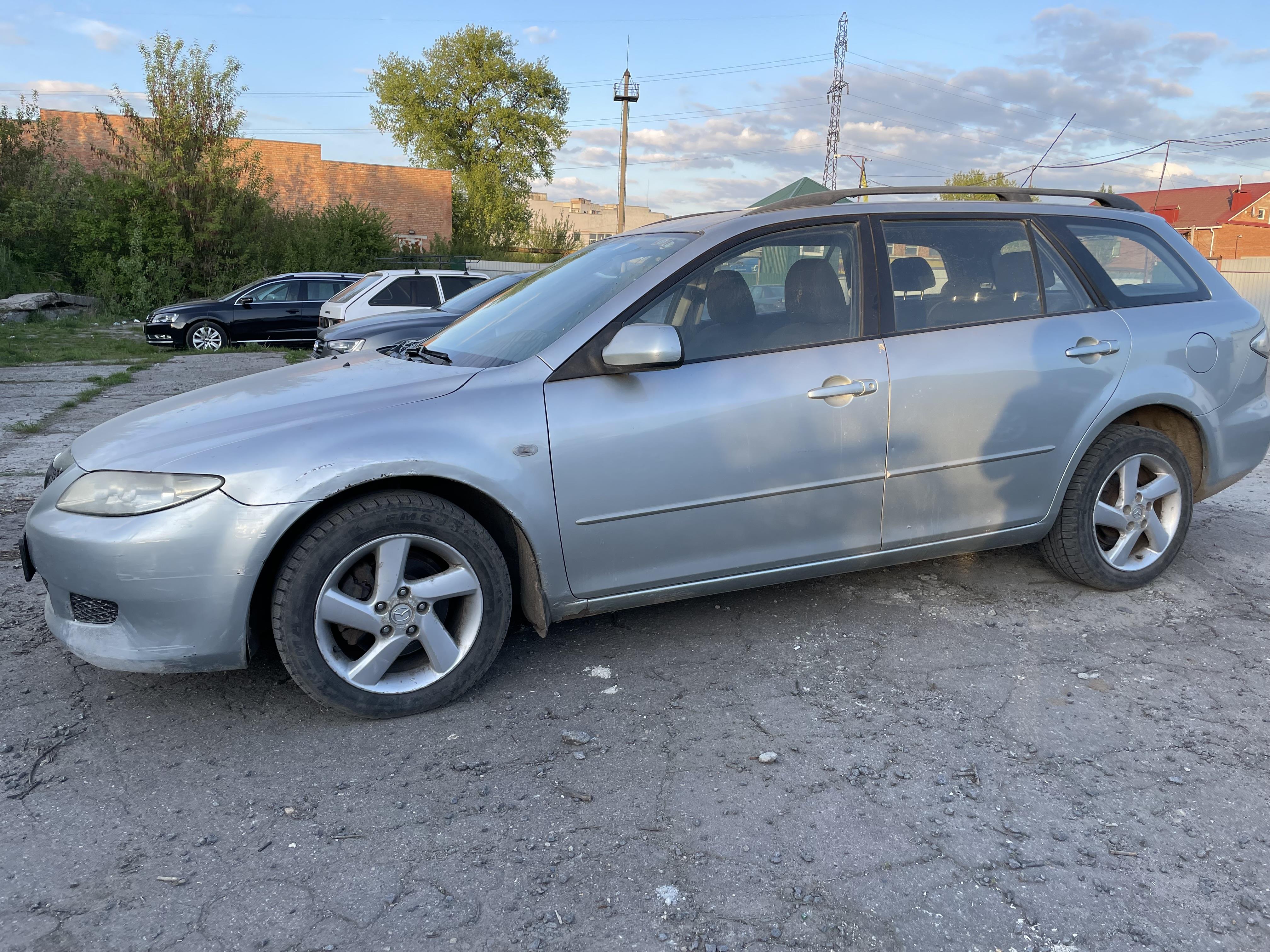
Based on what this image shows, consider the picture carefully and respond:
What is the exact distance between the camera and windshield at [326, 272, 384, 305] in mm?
12805

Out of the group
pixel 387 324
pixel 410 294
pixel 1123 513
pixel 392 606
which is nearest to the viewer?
pixel 392 606

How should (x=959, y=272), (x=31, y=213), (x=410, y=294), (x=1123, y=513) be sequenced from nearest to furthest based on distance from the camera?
(x=959, y=272) < (x=1123, y=513) < (x=410, y=294) < (x=31, y=213)

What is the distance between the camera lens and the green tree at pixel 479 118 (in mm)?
49188

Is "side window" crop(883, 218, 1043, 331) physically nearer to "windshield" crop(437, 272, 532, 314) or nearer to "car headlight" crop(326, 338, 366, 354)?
"windshield" crop(437, 272, 532, 314)

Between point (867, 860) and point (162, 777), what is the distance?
198 cm

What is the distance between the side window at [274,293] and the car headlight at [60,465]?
569 inches

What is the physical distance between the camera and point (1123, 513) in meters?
4.08

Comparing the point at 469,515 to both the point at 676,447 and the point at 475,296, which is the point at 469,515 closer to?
the point at 676,447

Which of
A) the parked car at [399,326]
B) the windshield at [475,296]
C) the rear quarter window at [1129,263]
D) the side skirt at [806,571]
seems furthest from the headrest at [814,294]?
the parked car at [399,326]

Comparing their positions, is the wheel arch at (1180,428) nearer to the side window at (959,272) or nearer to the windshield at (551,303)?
the side window at (959,272)

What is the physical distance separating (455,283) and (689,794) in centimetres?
1235

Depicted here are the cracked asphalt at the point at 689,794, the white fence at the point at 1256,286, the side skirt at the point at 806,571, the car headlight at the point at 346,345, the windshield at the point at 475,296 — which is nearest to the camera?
the cracked asphalt at the point at 689,794

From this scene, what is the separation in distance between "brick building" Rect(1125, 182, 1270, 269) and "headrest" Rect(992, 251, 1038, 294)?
191 feet

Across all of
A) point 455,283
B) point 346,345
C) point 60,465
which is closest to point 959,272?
point 60,465
